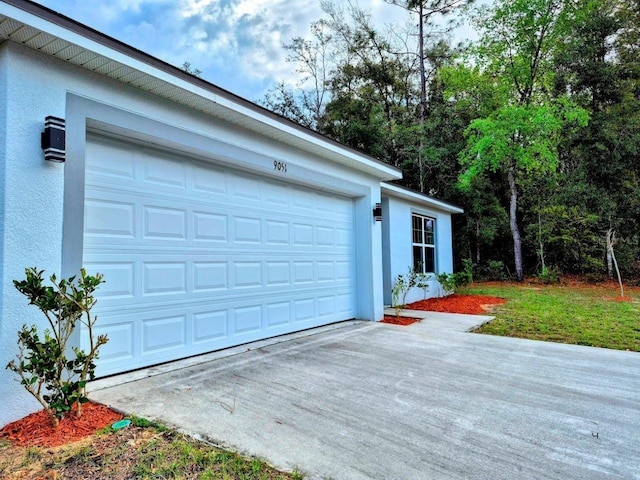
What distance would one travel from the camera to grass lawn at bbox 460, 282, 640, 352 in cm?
566

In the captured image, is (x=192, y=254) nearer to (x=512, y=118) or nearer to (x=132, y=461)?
(x=132, y=461)

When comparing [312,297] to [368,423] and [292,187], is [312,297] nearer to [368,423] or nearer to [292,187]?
[292,187]

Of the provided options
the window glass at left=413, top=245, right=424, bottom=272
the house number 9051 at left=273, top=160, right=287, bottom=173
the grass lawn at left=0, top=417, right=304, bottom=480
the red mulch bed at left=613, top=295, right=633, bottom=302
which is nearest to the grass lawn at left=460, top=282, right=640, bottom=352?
the red mulch bed at left=613, top=295, right=633, bottom=302

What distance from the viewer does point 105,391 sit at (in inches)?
127

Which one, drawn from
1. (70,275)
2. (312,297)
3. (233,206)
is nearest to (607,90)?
(312,297)

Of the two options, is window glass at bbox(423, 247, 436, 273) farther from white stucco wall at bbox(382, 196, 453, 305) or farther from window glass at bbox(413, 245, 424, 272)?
window glass at bbox(413, 245, 424, 272)

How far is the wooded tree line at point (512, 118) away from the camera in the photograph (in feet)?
45.7

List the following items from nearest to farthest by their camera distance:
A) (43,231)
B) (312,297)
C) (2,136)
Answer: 1. (2,136)
2. (43,231)
3. (312,297)

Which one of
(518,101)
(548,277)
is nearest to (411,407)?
(548,277)

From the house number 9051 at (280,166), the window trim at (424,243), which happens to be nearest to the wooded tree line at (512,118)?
the window trim at (424,243)

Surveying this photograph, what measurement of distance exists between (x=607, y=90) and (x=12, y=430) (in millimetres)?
19536

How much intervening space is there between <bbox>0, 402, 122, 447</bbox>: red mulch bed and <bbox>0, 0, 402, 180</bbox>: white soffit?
2.81 m

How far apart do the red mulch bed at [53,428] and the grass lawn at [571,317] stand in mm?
5492

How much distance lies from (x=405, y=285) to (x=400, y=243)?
105 centimetres
